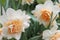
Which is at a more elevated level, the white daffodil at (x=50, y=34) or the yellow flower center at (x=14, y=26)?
the yellow flower center at (x=14, y=26)

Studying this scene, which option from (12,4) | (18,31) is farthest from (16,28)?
(12,4)

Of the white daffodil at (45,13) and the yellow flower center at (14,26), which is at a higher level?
the white daffodil at (45,13)

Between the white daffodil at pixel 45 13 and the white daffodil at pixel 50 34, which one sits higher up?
the white daffodil at pixel 45 13

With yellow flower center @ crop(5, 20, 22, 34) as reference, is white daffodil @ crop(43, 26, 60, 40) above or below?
below

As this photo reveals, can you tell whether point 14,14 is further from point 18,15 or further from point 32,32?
point 32,32

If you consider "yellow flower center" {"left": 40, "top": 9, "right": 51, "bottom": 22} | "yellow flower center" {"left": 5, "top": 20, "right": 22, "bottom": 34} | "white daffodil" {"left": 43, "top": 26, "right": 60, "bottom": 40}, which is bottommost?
"white daffodil" {"left": 43, "top": 26, "right": 60, "bottom": 40}

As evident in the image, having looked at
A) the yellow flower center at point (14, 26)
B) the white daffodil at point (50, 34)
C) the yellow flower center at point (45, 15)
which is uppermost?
the yellow flower center at point (45, 15)
